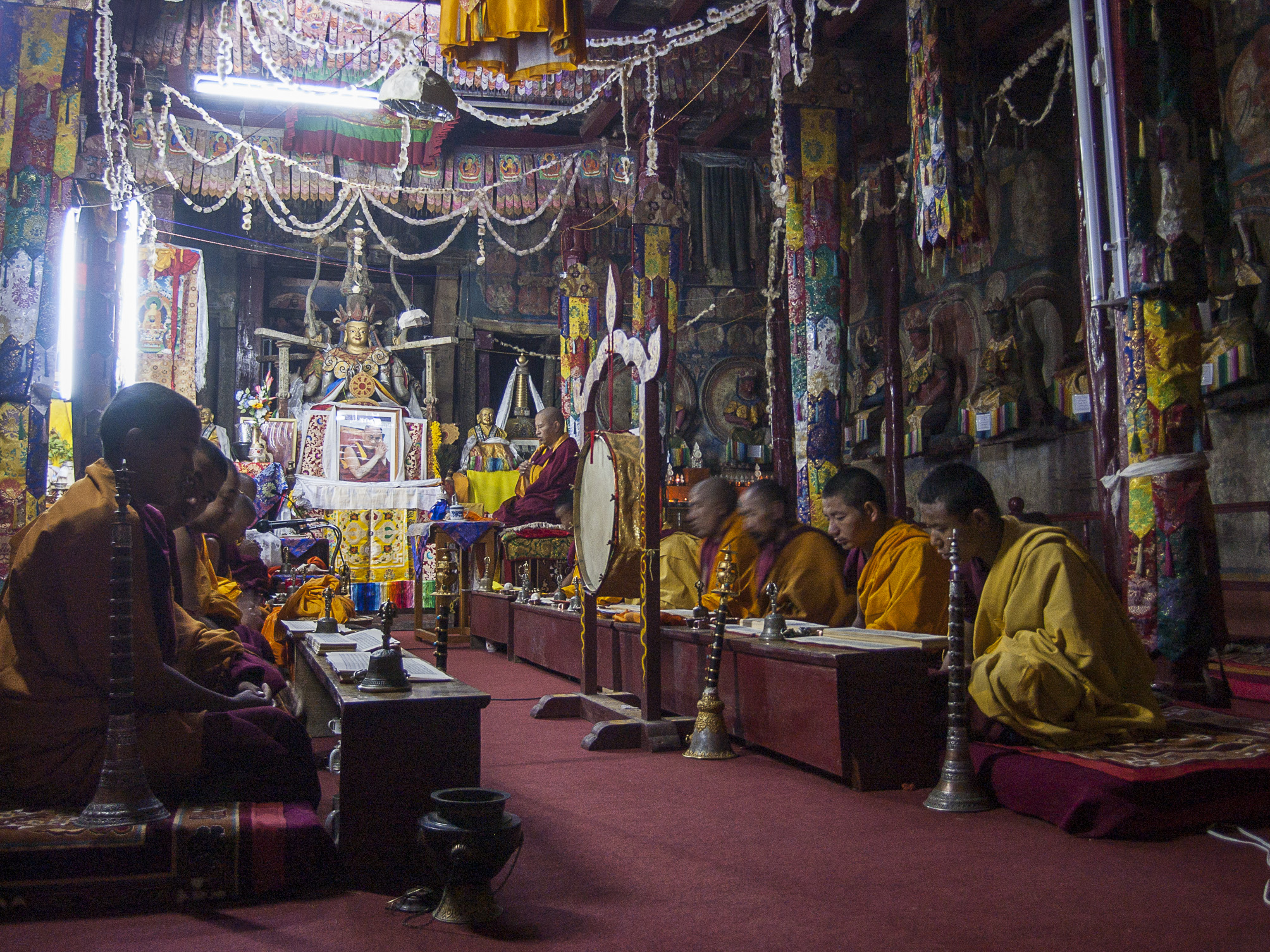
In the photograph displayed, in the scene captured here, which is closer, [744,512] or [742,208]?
[744,512]

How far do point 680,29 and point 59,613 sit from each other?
826 cm

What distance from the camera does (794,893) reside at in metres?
2.43

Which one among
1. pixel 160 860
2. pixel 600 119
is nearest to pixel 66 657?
pixel 160 860

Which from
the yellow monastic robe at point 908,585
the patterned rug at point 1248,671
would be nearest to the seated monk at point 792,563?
the yellow monastic robe at point 908,585

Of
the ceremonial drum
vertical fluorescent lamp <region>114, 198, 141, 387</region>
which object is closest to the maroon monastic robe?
the ceremonial drum

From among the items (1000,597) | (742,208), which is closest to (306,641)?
(1000,597)

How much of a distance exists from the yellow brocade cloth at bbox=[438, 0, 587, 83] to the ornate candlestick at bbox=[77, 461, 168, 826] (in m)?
4.93

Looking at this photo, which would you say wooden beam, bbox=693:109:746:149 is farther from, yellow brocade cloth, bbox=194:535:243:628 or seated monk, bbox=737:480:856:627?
yellow brocade cloth, bbox=194:535:243:628

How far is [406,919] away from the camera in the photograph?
2.29 m

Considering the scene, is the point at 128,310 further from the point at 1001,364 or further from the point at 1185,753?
the point at 1185,753

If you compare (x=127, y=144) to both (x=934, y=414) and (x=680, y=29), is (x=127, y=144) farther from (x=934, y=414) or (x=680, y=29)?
(x=934, y=414)

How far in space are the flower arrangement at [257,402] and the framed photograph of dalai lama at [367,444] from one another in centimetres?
94

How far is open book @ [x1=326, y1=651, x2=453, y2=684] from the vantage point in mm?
2988

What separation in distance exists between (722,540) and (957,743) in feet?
8.20
